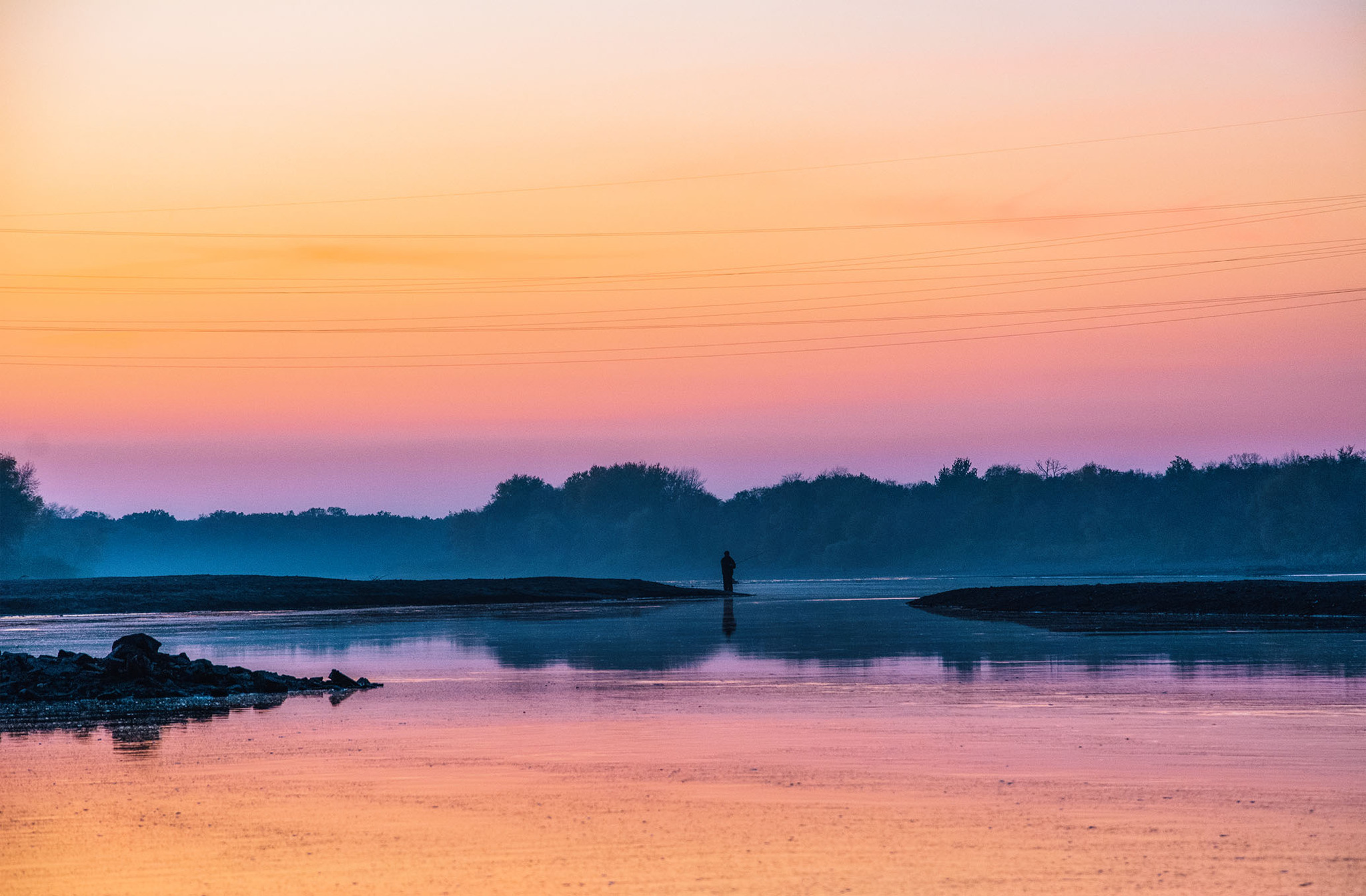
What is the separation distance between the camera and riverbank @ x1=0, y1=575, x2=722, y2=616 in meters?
52.2

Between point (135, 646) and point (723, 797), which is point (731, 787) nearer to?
point (723, 797)

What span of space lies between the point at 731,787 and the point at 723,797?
1.33 ft

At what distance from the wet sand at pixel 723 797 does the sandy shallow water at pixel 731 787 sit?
0.03 m

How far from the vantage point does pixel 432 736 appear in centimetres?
1455

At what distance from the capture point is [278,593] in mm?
57375

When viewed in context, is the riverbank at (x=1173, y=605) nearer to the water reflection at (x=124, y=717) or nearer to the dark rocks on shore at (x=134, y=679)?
the dark rocks on shore at (x=134, y=679)

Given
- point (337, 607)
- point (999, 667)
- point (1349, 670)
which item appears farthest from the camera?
point (337, 607)

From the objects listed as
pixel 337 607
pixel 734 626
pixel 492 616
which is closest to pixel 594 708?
pixel 734 626

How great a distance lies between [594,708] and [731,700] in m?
1.64

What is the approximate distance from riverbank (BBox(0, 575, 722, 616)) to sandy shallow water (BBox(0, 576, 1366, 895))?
1390 inches

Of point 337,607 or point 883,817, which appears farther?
point 337,607

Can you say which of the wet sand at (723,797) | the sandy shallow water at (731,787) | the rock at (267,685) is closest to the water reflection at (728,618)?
the rock at (267,685)

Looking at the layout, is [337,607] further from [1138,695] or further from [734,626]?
[1138,695]

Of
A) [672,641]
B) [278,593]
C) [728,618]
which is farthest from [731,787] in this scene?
[278,593]
